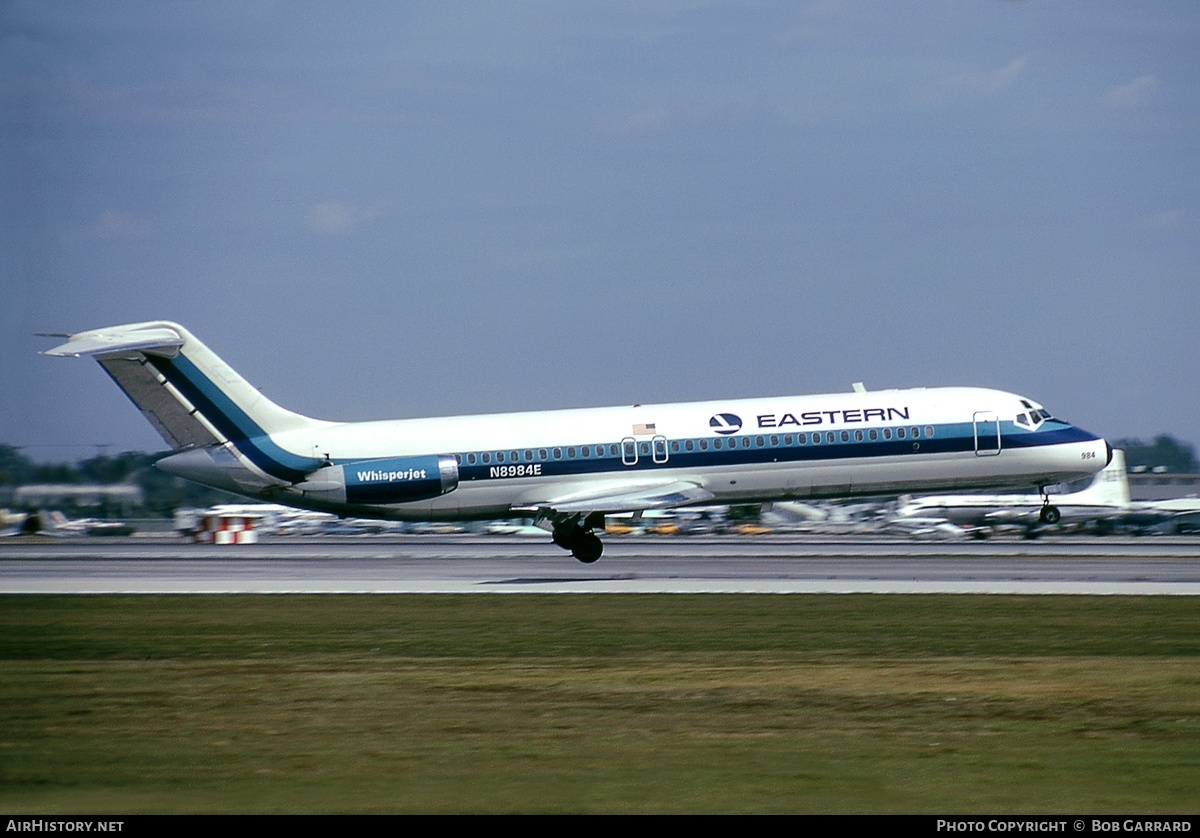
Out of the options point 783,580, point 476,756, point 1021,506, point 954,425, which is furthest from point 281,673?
point 1021,506

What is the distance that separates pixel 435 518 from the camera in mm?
38969

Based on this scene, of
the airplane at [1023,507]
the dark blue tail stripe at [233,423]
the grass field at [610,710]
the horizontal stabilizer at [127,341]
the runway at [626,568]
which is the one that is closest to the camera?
the grass field at [610,710]

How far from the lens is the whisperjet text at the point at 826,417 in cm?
3941

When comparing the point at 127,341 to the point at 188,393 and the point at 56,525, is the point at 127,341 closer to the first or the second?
the point at 188,393

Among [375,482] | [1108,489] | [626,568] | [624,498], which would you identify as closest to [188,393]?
[375,482]

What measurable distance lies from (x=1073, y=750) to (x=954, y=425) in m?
28.1

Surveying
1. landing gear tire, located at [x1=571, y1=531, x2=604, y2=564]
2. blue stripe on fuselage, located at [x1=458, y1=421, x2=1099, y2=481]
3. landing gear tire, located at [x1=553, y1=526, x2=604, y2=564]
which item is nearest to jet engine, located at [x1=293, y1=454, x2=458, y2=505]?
blue stripe on fuselage, located at [x1=458, y1=421, x2=1099, y2=481]

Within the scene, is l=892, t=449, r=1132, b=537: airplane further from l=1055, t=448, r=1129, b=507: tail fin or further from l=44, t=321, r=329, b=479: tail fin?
l=44, t=321, r=329, b=479: tail fin

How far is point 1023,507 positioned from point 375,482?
127 ft

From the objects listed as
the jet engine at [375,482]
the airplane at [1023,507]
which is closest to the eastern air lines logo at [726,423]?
the jet engine at [375,482]

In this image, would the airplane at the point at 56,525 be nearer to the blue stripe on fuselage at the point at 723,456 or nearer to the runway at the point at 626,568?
the runway at the point at 626,568

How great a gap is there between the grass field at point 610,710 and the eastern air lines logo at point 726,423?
13.5m

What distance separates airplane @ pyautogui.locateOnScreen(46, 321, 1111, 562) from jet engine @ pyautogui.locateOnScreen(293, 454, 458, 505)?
0.04 meters

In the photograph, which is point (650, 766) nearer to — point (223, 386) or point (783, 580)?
point (783, 580)
